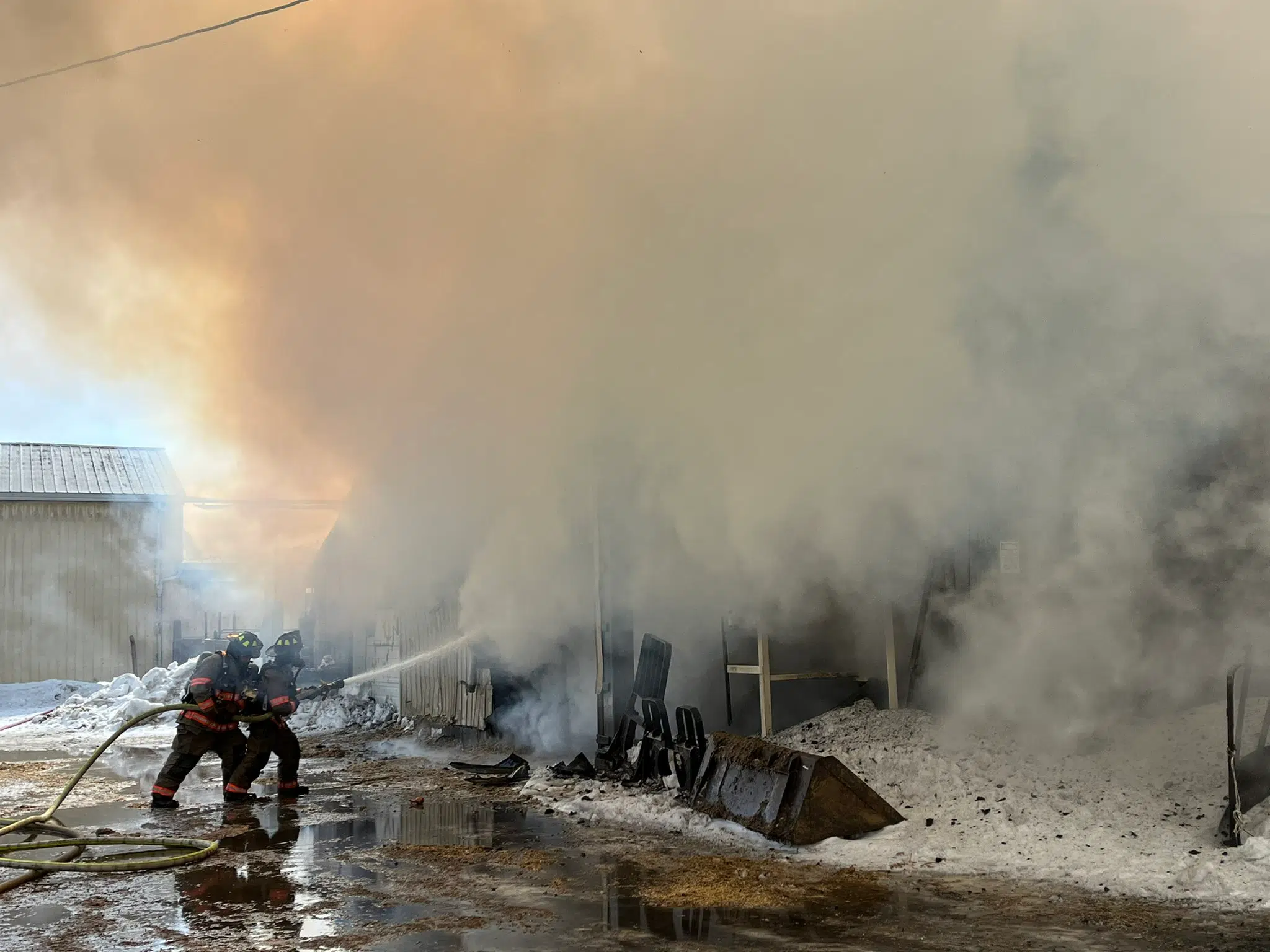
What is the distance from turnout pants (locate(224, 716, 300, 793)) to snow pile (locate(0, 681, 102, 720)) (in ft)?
49.1

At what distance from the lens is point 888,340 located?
25.9ft

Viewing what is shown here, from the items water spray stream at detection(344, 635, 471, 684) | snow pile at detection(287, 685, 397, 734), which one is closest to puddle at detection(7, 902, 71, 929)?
water spray stream at detection(344, 635, 471, 684)

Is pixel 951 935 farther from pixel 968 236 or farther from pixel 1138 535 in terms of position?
→ pixel 968 236

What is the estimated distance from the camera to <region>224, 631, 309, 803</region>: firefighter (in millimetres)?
9062

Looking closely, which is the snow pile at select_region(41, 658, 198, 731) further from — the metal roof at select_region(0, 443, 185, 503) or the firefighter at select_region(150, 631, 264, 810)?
the firefighter at select_region(150, 631, 264, 810)

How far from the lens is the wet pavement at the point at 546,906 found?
178 inches

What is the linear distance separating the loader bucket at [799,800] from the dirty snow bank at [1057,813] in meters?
0.09

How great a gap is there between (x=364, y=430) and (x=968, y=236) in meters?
8.86

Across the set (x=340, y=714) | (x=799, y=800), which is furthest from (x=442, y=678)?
(x=799, y=800)

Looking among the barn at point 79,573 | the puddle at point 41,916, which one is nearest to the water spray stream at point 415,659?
the puddle at point 41,916

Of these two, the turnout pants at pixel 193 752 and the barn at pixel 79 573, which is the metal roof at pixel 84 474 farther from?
the turnout pants at pixel 193 752

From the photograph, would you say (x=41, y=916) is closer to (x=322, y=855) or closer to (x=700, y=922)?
(x=322, y=855)

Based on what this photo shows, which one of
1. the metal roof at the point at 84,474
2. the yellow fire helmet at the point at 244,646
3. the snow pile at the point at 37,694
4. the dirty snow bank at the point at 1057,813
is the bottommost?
the snow pile at the point at 37,694

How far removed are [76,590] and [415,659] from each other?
42.1 feet
